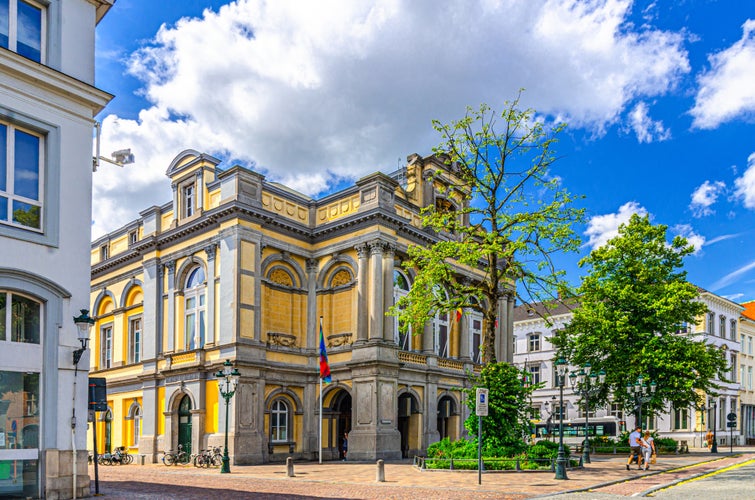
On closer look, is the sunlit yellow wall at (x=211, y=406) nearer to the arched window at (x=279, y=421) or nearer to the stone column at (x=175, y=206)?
the arched window at (x=279, y=421)

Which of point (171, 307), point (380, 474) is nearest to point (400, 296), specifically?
point (171, 307)

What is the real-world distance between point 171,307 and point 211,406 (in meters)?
6.61

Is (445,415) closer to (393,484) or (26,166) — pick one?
(393,484)

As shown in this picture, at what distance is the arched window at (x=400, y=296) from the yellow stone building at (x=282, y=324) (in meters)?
0.09

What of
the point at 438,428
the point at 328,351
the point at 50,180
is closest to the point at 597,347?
the point at 438,428

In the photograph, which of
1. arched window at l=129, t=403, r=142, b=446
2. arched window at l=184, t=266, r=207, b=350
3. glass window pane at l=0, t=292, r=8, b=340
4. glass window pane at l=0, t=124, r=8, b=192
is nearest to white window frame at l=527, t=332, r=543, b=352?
arched window at l=129, t=403, r=142, b=446

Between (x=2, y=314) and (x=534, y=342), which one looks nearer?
(x=2, y=314)

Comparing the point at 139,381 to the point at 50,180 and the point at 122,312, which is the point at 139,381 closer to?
the point at 122,312

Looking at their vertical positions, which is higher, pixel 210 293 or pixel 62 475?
pixel 210 293

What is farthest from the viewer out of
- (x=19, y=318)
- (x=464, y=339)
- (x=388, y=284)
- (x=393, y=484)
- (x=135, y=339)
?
(x=135, y=339)

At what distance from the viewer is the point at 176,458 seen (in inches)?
1363

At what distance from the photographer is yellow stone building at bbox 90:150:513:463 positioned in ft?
112

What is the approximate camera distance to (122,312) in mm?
43344

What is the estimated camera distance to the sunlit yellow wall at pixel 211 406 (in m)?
34.0
